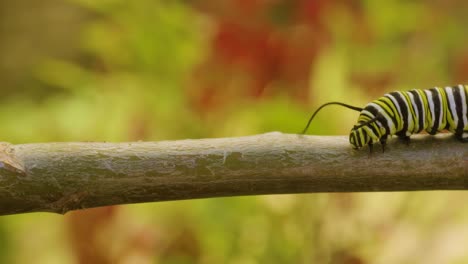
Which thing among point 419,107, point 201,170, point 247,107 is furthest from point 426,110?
point 247,107

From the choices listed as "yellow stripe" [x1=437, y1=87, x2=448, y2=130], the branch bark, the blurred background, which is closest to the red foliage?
the blurred background

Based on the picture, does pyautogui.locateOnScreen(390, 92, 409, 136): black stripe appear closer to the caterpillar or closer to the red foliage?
the caterpillar

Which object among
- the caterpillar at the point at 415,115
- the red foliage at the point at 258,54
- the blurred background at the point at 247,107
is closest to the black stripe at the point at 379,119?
the caterpillar at the point at 415,115

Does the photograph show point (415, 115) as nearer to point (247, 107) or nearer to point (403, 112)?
point (403, 112)

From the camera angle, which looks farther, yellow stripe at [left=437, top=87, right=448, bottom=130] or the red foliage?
the red foliage

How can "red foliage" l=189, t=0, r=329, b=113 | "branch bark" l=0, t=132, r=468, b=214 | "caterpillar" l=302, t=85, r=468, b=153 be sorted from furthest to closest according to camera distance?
"red foliage" l=189, t=0, r=329, b=113, "caterpillar" l=302, t=85, r=468, b=153, "branch bark" l=0, t=132, r=468, b=214

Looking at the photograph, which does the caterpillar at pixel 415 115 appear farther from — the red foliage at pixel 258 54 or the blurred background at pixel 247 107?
the red foliage at pixel 258 54

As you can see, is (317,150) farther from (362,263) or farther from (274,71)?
(274,71)
